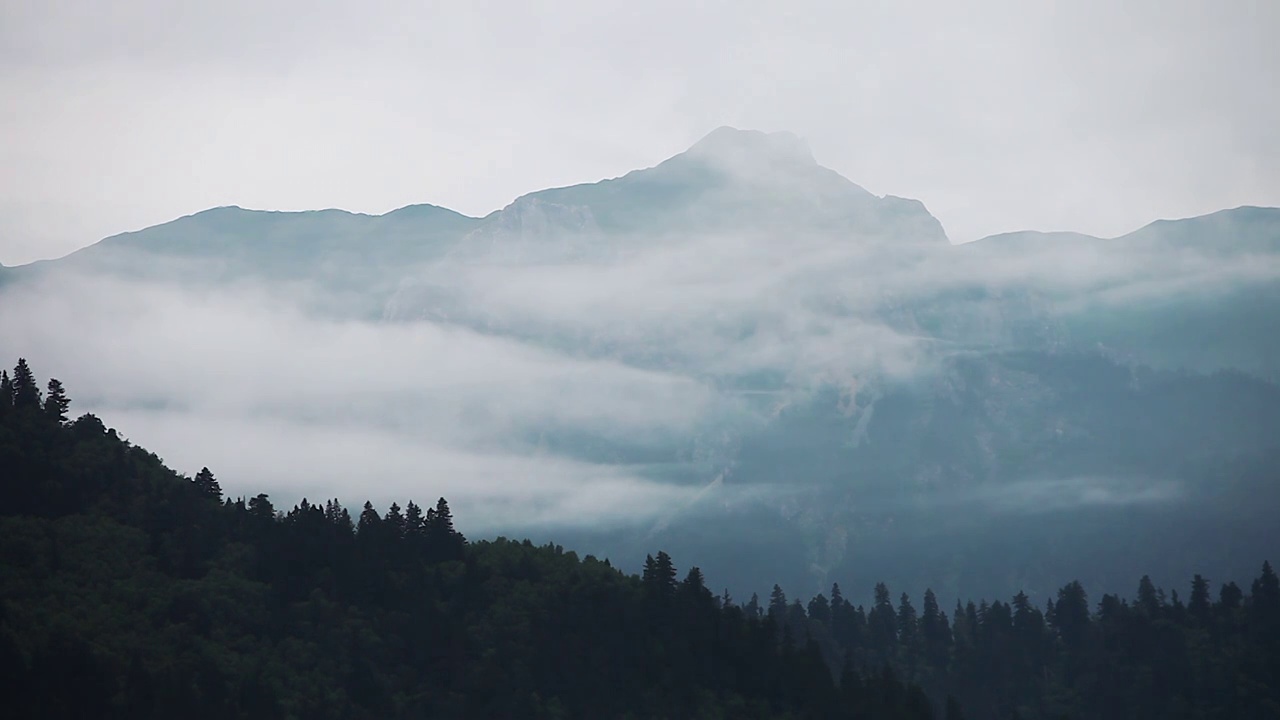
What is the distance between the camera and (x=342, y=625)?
152875mm

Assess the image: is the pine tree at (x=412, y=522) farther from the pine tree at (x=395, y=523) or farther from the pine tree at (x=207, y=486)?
the pine tree at (x=207, y=486)

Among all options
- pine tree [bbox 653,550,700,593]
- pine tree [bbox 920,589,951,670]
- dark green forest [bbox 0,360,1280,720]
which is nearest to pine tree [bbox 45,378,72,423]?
dark green forest [bbox 0,360,1280,720]

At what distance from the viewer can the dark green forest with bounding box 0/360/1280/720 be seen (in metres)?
138

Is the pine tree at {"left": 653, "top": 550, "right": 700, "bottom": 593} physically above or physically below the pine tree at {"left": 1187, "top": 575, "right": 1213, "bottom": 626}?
above

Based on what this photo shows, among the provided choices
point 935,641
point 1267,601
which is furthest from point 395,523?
point 1267,601

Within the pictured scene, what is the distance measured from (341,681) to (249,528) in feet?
68.3

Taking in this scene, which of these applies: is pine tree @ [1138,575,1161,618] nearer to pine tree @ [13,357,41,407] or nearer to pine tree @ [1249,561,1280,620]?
pine tree @ [1249,561,1280,620]

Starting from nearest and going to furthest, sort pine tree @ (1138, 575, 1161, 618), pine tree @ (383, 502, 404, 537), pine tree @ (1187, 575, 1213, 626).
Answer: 1. pine tree @ (383, 502, 404, 537)
2. pine tree @ (1187, 575, 1213, 626)
3. pine tree @ (1138, 575, 1161, 618)

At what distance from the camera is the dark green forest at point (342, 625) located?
138500mm

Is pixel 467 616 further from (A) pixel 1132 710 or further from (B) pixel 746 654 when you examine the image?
(A) pixel 1132 710

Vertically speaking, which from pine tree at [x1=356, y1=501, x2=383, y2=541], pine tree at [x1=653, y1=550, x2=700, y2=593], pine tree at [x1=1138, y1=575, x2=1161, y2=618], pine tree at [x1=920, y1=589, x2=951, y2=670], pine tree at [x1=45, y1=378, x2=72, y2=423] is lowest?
pine tree at [x1=920, y1=589, x2=951, y2=670]

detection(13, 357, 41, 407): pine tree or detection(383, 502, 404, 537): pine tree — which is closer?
detection(13, 357, 41, 407): pine tree

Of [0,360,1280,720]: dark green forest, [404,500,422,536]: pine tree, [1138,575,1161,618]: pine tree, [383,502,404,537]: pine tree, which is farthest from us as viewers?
[1138,575,1161,618]: pine tree

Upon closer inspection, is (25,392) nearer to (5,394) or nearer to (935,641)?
(5,394)
